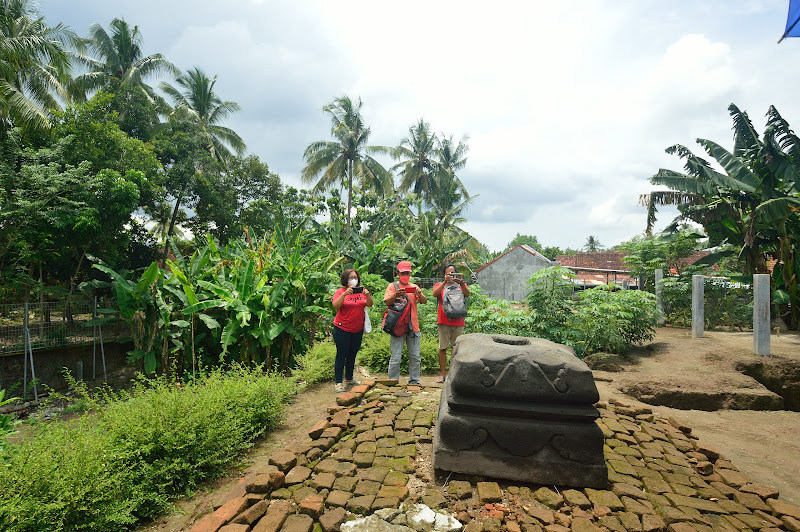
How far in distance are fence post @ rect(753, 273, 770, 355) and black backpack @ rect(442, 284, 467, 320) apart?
20.0 feet

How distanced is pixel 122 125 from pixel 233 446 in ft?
51.6

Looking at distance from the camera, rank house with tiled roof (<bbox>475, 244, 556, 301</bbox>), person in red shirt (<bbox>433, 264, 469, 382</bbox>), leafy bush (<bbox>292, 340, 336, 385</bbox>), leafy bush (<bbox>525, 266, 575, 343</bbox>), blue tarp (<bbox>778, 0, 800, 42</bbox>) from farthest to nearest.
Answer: house with tiled roof (<bbox>475, 244, 556, 301</bbox>)
leafy bush (<bbox>525, 266, 575, 343</bbox>)
leafy bush (<bbox>292, 340, 336, 385</bbox>)
person in red shirt (<bbox>433, 264, 469, 382</bbox>)
blue tarp (<bbox>778, 0, 800, 42</bbox>)

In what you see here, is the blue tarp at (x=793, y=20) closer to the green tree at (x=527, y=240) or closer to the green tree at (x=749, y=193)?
the green tree at (x=749, y=193)

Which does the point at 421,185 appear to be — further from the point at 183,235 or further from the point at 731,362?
the point at 731,362

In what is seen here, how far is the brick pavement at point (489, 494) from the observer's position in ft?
8.11

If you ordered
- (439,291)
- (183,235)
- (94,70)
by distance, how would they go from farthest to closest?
(183,235) < (94,70) < (439,291)

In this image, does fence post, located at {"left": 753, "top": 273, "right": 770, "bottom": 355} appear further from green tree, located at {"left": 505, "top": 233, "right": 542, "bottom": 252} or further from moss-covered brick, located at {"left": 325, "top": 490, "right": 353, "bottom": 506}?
green tree, located at {"left": 505, "top": 233, "right": 542, "bottom": 252}

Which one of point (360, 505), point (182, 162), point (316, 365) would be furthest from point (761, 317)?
point (182, 162)

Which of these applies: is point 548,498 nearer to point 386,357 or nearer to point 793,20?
point 386,357

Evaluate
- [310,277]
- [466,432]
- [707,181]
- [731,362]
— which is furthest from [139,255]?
[707,181]

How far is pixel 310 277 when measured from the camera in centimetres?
647

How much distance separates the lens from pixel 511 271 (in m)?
23.5

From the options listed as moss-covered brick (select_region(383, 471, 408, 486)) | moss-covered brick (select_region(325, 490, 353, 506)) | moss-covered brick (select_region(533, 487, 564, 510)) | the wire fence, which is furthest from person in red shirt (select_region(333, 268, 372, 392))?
the wire fence

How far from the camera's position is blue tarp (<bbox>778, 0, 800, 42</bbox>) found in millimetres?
4180
